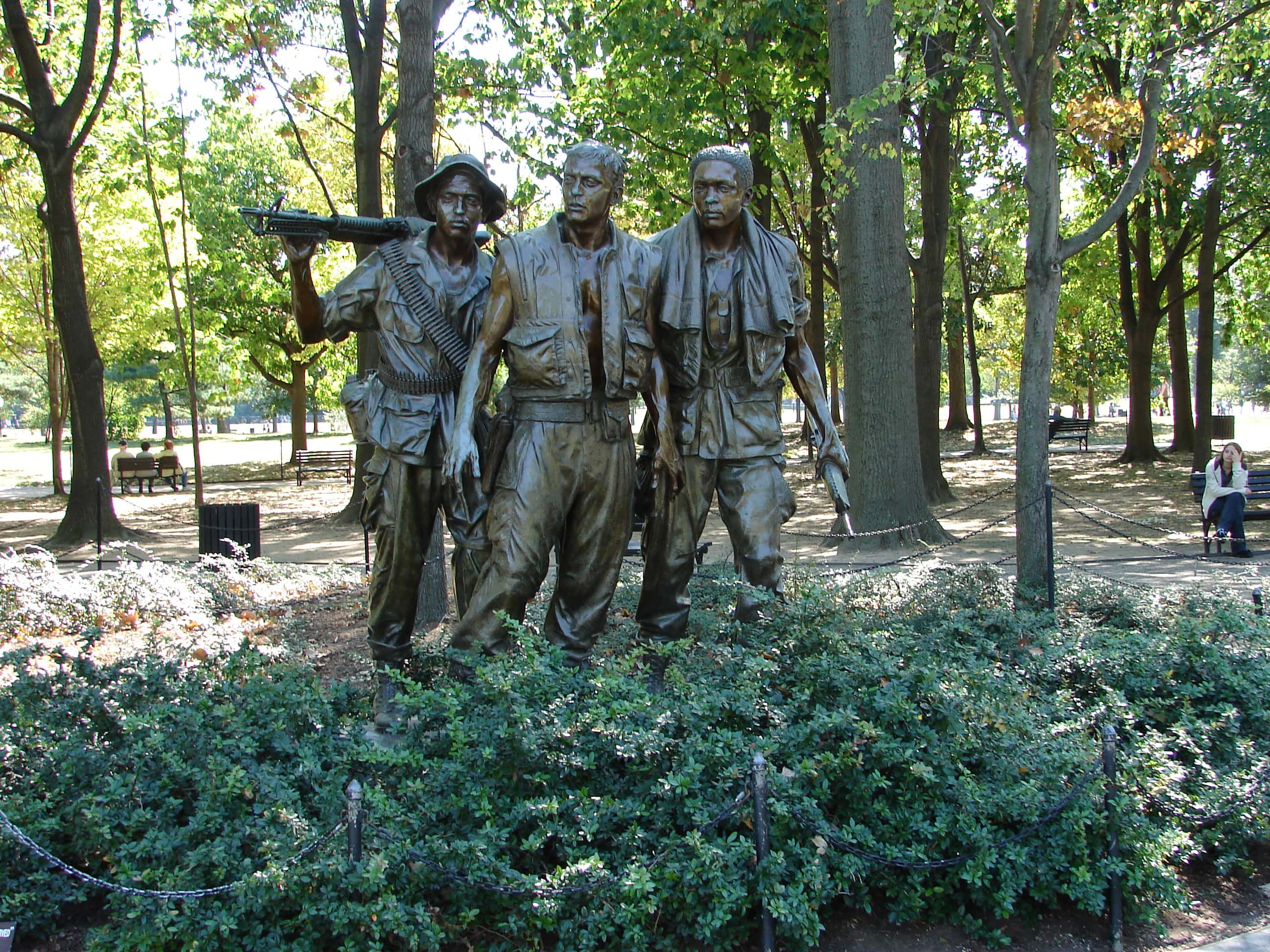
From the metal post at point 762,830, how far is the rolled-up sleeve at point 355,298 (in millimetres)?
2707

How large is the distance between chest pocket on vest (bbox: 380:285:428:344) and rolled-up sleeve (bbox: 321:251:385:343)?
0.20 ft

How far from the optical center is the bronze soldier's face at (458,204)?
4.70 metres

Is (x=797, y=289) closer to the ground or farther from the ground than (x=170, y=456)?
farther from the ground

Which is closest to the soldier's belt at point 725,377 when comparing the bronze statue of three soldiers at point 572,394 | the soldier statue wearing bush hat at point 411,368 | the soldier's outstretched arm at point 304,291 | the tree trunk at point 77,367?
the bronze statue of three soldiers at point 572,394

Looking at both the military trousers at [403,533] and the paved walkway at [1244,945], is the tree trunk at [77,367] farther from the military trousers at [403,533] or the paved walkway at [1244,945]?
the paved walkway at [1244,945]

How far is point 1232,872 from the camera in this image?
420cm

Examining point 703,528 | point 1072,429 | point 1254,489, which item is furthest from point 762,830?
point 1072,429

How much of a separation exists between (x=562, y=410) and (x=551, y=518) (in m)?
0.45

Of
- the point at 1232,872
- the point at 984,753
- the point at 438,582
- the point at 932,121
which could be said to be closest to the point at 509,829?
the point at 984,753

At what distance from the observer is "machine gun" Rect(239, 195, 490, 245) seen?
450cm

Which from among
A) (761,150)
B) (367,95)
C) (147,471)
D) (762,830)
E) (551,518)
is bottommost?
(762,830)

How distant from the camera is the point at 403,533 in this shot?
4805 mm

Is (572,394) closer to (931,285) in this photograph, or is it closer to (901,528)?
(901,528)

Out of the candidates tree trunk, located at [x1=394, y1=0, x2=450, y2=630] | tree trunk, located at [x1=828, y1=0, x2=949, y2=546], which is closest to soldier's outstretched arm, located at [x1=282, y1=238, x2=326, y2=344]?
tree trunk, located at [x1=394, y1=0, x2=450, y2=630]
